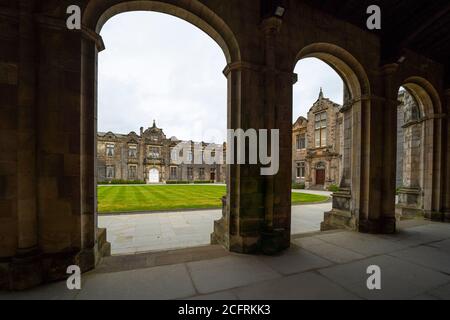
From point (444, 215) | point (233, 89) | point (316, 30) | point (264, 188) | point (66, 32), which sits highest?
point (316, 30)

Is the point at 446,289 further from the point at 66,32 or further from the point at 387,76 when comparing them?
the point at 66,32

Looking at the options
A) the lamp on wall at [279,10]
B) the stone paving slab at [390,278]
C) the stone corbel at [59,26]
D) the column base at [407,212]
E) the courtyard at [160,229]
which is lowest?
the courtyard at [160,229]

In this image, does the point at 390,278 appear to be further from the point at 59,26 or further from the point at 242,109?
the point at 59,26

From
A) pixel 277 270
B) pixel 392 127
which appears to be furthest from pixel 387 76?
pixel 277 270

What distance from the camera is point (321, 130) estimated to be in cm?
2552

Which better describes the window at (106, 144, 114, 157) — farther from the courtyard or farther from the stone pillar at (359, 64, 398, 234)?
the stone pillar at (359, 64, 398, 234)

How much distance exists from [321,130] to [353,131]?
22.3m

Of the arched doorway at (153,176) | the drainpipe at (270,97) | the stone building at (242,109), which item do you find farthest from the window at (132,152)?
the drainpipe at (270,97)

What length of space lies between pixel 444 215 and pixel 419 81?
4.33m

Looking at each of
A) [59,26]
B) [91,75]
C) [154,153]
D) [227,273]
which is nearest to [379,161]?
[227,273]

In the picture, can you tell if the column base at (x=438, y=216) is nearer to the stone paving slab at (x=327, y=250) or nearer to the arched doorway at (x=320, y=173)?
the stone paving slab at (x=327, y=250)

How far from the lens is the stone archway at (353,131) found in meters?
4.97

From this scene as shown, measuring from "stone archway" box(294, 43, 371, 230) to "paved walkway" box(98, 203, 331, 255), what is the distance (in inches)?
65.8

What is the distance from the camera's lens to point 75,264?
2.84 m
